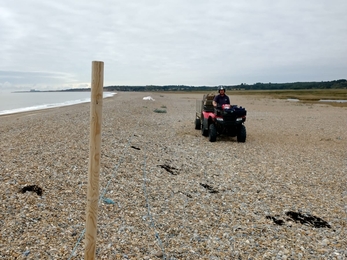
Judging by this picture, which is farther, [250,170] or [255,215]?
[250,170]

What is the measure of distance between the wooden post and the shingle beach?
0.87 metres

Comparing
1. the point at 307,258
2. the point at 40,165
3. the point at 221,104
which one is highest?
the point at 221,104

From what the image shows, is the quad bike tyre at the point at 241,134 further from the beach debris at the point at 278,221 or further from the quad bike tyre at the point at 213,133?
the beach debris at the point at 278,221

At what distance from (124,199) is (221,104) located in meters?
6.75

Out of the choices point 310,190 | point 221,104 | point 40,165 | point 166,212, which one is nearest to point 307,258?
point 166,212

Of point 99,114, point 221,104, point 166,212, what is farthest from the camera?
point 221,104

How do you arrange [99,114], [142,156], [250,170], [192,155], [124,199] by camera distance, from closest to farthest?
[99,114]
[124,199]
[250,170]
[142,156]
[192,155]

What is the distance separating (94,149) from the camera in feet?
8.73

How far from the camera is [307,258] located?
12.1ft

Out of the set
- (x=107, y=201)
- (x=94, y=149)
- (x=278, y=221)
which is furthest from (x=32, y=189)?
(x=278, y=221)

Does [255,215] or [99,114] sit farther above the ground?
[99,114]

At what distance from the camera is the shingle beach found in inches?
149

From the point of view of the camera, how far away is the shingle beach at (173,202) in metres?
3.78

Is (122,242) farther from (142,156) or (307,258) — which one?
(142,156)
